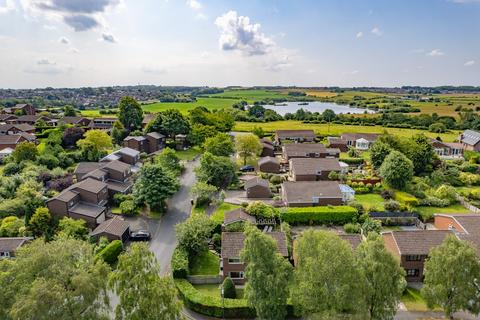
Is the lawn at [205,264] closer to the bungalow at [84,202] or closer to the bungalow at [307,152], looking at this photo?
the bungalow at [84,202]

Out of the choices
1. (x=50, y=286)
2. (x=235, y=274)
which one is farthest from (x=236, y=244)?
(x=50, y=286)

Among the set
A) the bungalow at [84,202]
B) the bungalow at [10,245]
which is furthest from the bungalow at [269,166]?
the bungalow at [10,245]

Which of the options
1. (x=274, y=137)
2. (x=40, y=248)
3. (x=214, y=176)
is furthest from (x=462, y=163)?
(x=40, y=248)

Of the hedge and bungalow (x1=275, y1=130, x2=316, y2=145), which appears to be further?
bungalow (x1=275, y1=130, x2=316, y2=145)

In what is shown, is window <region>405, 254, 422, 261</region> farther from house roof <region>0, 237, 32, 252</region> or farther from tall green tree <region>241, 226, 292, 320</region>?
house roof <region>0, 237, 32, 252</region>

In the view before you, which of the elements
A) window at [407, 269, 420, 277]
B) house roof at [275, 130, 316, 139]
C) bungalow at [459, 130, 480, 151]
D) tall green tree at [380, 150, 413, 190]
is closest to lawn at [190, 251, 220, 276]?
window at [407, 269, 420, 277]

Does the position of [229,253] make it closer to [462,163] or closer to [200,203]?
[200,203]

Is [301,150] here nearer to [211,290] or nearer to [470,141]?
[211,290]
